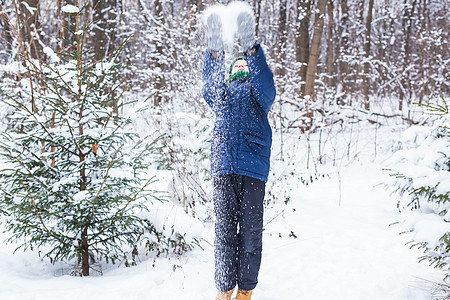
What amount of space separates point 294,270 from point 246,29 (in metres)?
2.11

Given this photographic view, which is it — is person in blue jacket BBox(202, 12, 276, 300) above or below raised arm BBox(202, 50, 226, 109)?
below

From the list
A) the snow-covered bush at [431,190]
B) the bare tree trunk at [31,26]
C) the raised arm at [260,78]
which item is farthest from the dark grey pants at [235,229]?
the bare tree trunk at [31,26]

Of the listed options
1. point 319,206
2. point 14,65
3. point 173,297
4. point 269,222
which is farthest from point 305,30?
point 173,297

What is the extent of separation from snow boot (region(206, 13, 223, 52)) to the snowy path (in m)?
Answer: 1.82

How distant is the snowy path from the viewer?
2.58m

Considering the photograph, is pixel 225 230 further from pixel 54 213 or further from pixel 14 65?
pixel 14 65

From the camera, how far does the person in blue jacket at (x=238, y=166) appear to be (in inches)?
89.6

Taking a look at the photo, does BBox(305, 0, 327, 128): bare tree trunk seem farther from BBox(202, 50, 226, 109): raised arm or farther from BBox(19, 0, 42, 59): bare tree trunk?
BBox(202, 50, 226, 109): raised arm

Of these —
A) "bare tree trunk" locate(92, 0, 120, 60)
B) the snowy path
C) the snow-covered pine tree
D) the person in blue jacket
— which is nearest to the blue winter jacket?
the person in blue jacket

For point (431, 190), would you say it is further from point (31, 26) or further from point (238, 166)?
point (31, 26)

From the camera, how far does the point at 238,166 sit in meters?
2.26

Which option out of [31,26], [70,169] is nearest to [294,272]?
[70,169]

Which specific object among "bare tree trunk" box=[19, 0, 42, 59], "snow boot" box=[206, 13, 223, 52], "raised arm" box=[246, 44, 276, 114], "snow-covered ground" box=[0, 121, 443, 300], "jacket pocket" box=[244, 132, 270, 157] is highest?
"bare tree trunk" box=[19, 0, 42, 59]

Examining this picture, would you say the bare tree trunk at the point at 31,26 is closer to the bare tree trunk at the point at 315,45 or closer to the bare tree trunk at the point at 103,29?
the bare tree trunk at the point at 103,29
